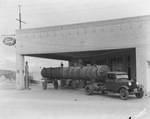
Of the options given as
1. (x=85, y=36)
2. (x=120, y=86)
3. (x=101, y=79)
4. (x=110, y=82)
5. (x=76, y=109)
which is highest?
(x=85, y=36)

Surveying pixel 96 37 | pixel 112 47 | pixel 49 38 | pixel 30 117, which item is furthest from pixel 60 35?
pixel 30 117

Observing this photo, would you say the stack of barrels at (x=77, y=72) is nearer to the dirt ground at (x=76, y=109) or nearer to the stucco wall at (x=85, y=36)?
the stucco wall at (x=85, y=36)

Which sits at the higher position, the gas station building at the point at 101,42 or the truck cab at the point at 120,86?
the gas station building at the point at 101,42

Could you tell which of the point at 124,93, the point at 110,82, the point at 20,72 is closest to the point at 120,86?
the point at 124,93

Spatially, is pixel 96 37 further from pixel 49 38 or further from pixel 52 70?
pixel 52 70

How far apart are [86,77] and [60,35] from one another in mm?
5763

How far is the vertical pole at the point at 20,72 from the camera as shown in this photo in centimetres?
2645

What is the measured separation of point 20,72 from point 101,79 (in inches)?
432

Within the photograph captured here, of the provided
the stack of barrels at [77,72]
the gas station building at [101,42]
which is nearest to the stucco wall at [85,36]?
the gas station building at [101,42]

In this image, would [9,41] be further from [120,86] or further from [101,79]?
[120,86]

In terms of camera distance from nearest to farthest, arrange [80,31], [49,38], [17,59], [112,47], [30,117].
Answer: [30,117] < [112,47] < [80,31] < [49,38] < [17,59]

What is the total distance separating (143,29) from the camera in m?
20.0

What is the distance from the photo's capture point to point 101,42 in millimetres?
21969

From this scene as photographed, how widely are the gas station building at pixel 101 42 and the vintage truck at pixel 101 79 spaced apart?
2.29 metres
